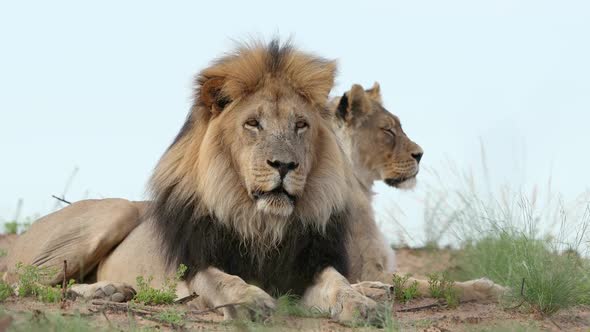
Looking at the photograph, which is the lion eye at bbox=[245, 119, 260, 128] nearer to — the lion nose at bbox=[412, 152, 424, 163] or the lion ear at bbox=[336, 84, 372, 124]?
the lion ear at bbox=[336, 84, 372, 124]

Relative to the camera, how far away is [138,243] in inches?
235

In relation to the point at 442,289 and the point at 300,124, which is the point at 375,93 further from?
the point at 300,124

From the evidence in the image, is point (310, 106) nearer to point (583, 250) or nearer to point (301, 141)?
point (301, 141)

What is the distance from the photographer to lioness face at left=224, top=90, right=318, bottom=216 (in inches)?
189

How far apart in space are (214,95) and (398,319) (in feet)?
4.84

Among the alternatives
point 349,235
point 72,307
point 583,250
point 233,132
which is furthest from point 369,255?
point 72,307

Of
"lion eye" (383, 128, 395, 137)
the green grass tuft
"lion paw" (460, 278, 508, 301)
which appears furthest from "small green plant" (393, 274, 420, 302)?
"lion eye" (383, 128, 395, 137)

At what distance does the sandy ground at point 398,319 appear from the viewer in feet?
14.3

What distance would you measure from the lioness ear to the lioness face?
2365 mm

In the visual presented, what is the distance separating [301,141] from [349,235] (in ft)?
3.09

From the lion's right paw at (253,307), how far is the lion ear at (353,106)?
106 inches

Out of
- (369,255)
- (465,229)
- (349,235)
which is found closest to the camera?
(349,235)

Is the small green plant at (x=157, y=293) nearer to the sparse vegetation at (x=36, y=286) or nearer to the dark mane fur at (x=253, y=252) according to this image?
the dark mane fur at (x=253, y=252)

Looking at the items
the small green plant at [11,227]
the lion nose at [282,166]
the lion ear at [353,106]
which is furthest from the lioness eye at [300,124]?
the small green plant at [11,227]
